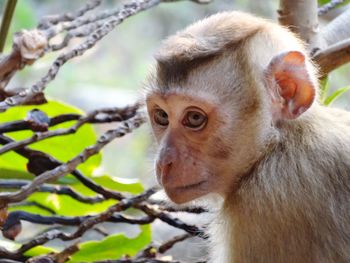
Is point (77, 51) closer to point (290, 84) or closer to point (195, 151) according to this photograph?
point (195, 151)

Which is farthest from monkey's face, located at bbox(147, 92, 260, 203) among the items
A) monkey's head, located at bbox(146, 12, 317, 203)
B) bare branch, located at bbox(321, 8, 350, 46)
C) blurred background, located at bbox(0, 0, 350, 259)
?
blurred background, located at bbox(0, 0, 350, 259)

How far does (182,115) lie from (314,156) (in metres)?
0.25

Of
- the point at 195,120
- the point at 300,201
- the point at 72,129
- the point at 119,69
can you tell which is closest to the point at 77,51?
the point at 72,129

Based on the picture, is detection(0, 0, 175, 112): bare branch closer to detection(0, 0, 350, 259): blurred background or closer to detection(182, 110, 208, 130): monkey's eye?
detection(182, 110, 208, 130): monkey's eye

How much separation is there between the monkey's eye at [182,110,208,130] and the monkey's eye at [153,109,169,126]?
7cm

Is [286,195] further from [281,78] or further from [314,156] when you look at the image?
[281,78]

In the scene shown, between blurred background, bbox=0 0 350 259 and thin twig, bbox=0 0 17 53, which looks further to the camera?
blurred background, bbox=0 0 350 259

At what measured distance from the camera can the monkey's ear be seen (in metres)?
1.31

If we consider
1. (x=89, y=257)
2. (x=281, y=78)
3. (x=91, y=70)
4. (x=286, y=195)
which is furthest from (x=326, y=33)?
(x=91, y=70)

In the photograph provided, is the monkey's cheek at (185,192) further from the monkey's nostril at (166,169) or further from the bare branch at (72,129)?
the bare branch at (72,129)

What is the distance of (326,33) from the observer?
1.70 m

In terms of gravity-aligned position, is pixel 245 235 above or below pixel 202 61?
below

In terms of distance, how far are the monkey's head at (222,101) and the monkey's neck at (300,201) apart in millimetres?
54

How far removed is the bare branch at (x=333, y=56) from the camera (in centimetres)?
149
